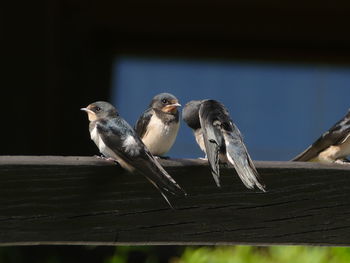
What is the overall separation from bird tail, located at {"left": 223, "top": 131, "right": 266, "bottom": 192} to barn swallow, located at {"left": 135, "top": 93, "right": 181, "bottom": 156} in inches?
33.0

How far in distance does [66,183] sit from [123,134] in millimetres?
438

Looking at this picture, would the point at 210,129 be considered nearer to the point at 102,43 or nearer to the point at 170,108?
the point at 170,108

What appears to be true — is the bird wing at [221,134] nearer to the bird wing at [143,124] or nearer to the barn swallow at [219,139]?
the barn swallow at [219,139]

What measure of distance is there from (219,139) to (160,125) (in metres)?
0.90

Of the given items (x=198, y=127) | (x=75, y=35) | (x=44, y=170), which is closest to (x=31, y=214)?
(x=44, y=170)

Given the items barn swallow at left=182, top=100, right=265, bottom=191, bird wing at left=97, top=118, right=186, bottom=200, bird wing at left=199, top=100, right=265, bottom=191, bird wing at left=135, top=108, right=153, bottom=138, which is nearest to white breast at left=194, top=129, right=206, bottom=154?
barn swallow at left=182, top=100, right=265, bottom=191

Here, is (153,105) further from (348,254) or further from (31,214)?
(31,214)

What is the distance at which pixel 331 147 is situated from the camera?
3787 mm

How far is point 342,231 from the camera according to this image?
107 inches

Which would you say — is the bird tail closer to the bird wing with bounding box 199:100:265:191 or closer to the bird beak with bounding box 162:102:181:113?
the bird wing with bounding box 199:100:265:191

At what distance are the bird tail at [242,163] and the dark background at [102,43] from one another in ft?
11.1

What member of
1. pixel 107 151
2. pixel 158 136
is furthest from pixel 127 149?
pixel 158 136

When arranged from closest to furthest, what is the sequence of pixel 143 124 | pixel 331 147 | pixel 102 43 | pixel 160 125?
pixel 331 147
pixel 160 125
pixel 143 124
pixel 102 43

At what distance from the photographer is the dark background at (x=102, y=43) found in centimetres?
633
